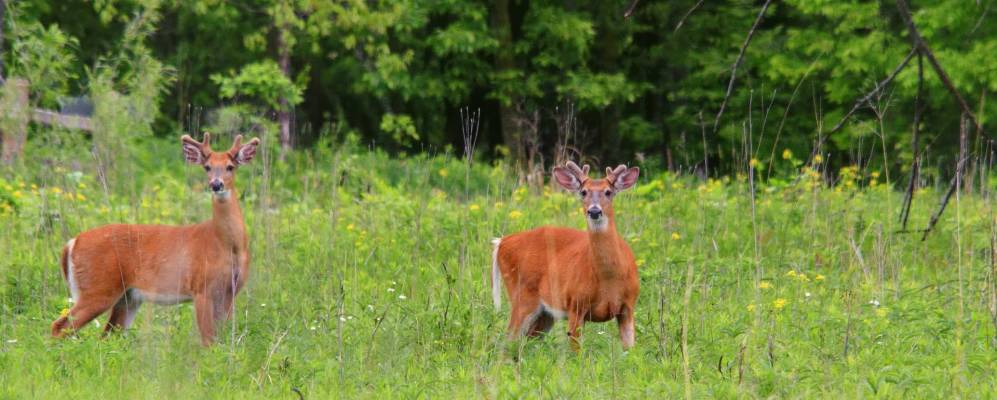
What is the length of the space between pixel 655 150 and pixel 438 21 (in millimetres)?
4260

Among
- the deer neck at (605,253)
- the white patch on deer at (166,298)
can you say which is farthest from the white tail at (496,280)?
the white patch on deer at (166,298)

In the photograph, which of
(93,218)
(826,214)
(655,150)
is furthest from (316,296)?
(655,150)

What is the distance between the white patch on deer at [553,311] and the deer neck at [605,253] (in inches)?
12.4

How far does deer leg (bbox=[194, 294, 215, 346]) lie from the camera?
6441mm

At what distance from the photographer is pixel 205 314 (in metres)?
6.56

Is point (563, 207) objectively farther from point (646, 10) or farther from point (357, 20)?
point (646, 10)

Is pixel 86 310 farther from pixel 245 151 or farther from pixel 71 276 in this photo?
pixel 245 151

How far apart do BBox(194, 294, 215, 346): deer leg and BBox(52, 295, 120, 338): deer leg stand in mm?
489

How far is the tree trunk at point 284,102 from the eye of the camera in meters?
17.6

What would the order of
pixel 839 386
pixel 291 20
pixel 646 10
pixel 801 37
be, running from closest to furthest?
1. pixel 839 386
2. pixel 291 20
3. pixel 801 37
4. pixel 646 10

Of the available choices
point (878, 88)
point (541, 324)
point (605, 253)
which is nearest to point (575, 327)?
point (605, 253)

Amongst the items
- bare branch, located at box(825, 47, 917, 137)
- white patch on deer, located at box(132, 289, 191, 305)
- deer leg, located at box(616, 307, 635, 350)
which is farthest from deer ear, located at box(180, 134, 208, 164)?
bare branch, located at box(825, 47, 917, 137)

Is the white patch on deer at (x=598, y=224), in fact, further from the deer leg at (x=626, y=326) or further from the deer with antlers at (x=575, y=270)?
the deer leg at (x=626, y=326)

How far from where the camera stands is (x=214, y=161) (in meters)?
6.92
